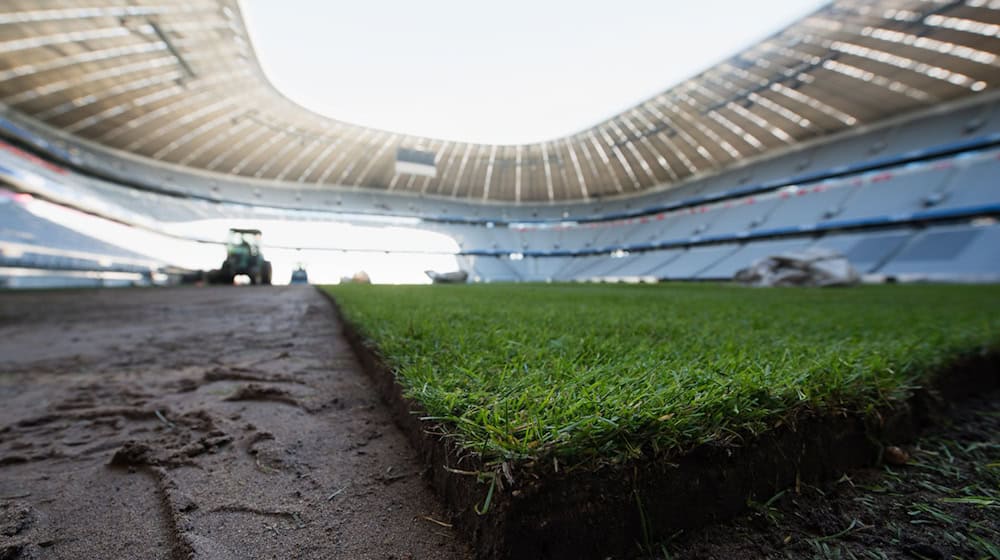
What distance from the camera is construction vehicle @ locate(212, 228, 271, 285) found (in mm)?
12445

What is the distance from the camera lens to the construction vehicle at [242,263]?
12.4 meters

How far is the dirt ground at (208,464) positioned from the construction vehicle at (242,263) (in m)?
11.9

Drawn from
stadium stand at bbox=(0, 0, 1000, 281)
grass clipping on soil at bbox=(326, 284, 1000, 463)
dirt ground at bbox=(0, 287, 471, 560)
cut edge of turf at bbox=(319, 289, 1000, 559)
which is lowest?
dirt ground at bbox=(0, 287, 471, 560)

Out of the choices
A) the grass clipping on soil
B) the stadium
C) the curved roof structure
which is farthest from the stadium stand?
the grass clipping on soil

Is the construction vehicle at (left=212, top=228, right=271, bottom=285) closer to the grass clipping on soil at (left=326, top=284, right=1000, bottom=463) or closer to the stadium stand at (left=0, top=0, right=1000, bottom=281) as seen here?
the stadium stand at (left=0, top=0, right=1000, bottom=281)

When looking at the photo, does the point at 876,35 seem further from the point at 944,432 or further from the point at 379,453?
the point at 379,453

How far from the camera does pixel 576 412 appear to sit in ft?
2.59

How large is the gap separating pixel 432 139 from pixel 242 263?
16746mm

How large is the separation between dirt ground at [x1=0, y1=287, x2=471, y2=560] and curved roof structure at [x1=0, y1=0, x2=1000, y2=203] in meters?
16.9

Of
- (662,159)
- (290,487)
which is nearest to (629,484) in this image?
(290,487)

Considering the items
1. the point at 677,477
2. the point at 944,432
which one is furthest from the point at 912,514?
the point at 944,432

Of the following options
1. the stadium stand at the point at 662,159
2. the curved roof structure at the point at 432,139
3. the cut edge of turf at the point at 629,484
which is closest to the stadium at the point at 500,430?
the cut edge of turf at the point at 629,484

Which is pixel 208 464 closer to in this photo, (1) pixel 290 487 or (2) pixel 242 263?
(1) pixel 290 487

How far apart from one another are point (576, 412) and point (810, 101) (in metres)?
27.2
